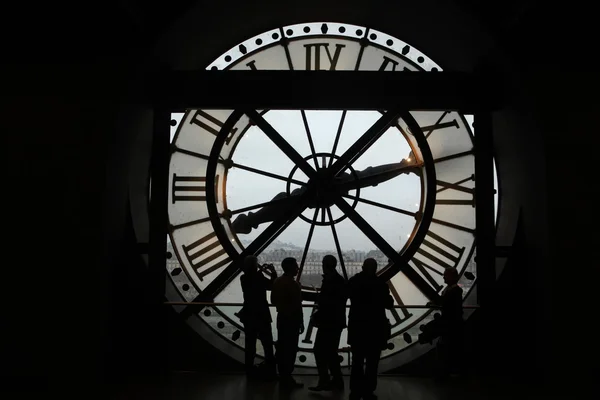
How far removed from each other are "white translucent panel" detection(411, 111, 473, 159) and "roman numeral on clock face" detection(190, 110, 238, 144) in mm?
1623

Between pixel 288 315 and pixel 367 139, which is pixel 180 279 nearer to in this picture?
pixel 288 315

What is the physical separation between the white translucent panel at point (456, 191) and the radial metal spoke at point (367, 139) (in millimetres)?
709

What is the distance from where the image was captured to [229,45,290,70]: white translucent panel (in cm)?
458

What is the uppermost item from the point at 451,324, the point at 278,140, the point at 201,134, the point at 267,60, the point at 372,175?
the point at 267,60

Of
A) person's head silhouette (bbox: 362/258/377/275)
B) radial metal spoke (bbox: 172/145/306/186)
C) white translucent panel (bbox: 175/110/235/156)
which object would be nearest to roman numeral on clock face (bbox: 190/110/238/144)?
white translucent panel (bbox: 175/110/235/156)

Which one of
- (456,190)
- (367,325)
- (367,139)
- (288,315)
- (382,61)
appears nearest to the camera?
(367,325)

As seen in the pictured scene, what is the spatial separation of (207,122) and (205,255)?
1.10 meters

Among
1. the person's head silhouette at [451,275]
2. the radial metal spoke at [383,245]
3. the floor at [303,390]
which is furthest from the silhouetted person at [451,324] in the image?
the radial metal spoke at [383,245]

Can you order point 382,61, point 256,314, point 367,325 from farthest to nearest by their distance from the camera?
point 382,61 < point 256,314 < point 367,325

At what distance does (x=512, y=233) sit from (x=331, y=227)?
135cm

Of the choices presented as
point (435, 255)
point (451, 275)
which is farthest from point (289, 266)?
point (435, 255)

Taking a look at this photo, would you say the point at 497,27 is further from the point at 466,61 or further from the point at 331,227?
the point at 331,227

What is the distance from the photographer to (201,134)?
14.8ft

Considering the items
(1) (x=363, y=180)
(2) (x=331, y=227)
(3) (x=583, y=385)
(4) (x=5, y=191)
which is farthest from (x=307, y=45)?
(3) (x=583, y=385)
